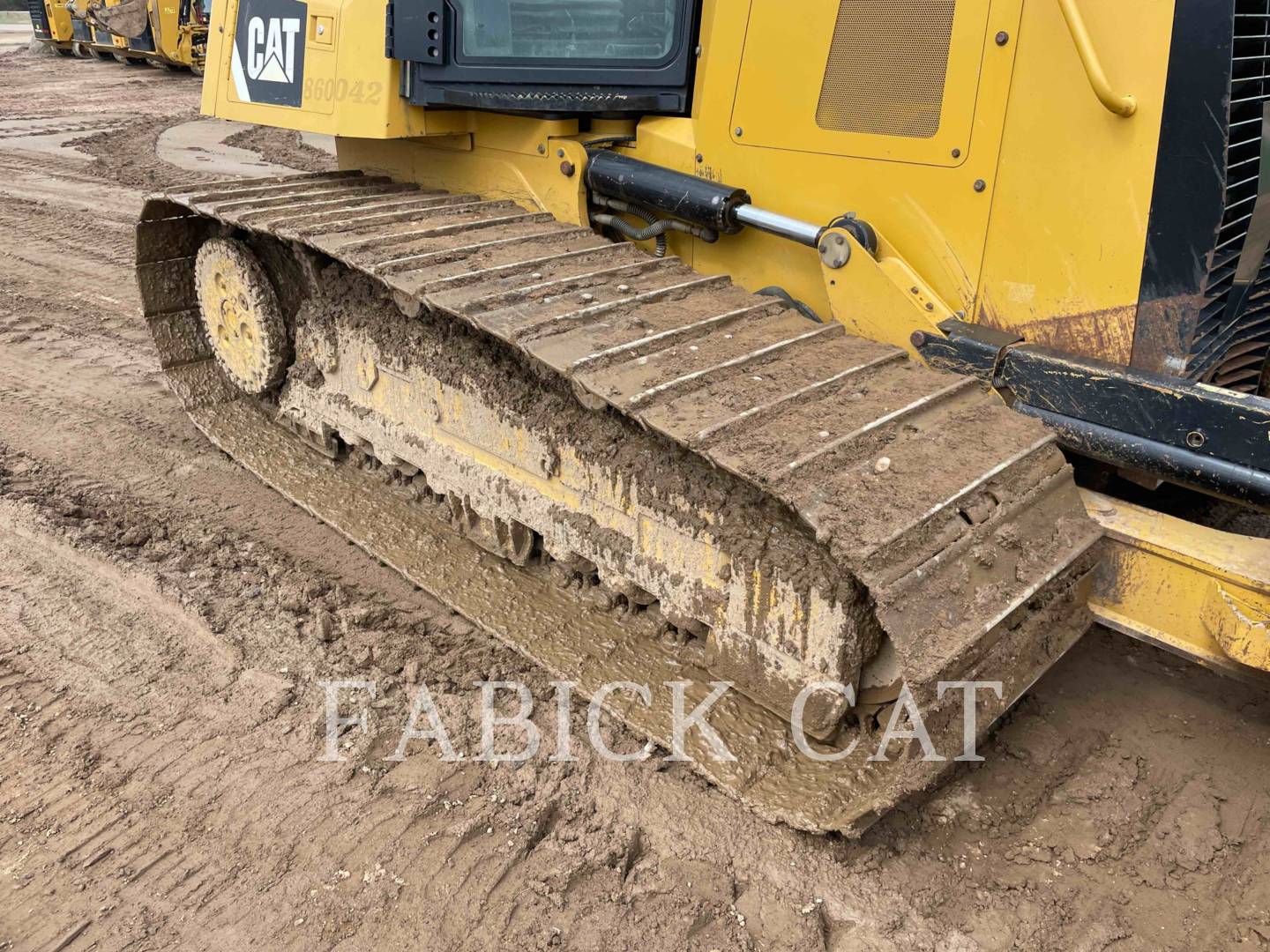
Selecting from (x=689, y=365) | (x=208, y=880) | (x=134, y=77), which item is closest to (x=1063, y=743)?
(x=689, y=365)

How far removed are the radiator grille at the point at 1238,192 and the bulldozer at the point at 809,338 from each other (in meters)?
0.01

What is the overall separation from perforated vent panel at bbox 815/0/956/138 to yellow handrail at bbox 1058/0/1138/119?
1.09 ft

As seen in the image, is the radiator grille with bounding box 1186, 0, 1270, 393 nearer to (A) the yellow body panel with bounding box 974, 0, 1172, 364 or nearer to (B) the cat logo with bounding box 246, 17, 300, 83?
(A) the yellow body panel with bounding box 974, 0, 1172, 364

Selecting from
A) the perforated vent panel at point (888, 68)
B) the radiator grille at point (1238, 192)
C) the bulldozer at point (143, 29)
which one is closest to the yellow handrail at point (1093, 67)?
the radiator grille at point (1238, 192)

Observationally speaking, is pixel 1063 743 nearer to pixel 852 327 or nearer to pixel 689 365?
pixel 852 327

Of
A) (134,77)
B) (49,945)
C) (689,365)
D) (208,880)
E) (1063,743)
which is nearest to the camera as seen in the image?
(49,945)

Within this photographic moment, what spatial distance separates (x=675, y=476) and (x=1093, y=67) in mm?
1329

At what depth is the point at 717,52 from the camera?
301 cm

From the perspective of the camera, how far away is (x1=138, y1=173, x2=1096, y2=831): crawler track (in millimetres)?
2240

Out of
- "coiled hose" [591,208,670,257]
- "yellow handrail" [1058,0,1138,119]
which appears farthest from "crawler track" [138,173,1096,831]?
"yellow handrail" [1058,0,1138,119]

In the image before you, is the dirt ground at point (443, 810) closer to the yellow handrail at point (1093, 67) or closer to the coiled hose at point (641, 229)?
the coiled hose at point (641, 229)

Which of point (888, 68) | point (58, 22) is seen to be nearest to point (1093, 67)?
point (888, 68)

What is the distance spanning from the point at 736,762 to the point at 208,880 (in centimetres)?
126

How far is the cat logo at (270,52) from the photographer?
372 cm
